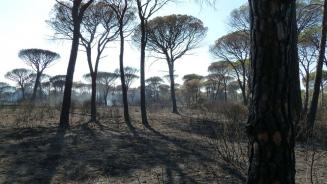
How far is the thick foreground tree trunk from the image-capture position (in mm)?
2658

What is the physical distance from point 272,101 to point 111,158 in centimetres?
600

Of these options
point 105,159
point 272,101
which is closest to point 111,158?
point 105,159

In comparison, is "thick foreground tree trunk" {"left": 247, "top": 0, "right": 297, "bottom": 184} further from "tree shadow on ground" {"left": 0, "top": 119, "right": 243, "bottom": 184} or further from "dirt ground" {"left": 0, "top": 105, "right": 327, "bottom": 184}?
"tree shadow on ground" {"left": 0, "top": 119, "right": 243, "bottom": 184}

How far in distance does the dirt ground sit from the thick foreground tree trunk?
2.29 metres

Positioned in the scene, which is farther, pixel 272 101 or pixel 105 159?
pixel 105 159

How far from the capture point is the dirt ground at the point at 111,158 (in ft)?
21.5

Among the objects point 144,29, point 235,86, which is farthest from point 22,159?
point 235,86

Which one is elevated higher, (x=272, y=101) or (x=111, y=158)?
(x=272, y=101)

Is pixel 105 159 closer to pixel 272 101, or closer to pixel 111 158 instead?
pixel 111 158

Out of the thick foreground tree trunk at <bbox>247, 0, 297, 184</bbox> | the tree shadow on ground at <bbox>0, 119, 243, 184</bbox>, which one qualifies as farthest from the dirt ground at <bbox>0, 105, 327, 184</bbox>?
the thick foreground tree trunk at <bbox>247, 0, 297, 184</bbox>

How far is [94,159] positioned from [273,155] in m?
5.94

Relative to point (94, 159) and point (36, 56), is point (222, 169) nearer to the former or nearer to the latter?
point (94, 159)

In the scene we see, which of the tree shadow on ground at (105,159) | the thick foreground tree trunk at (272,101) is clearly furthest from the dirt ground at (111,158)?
the thick foreground tree trunk at (272,101)

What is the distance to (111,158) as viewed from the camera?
826cm
